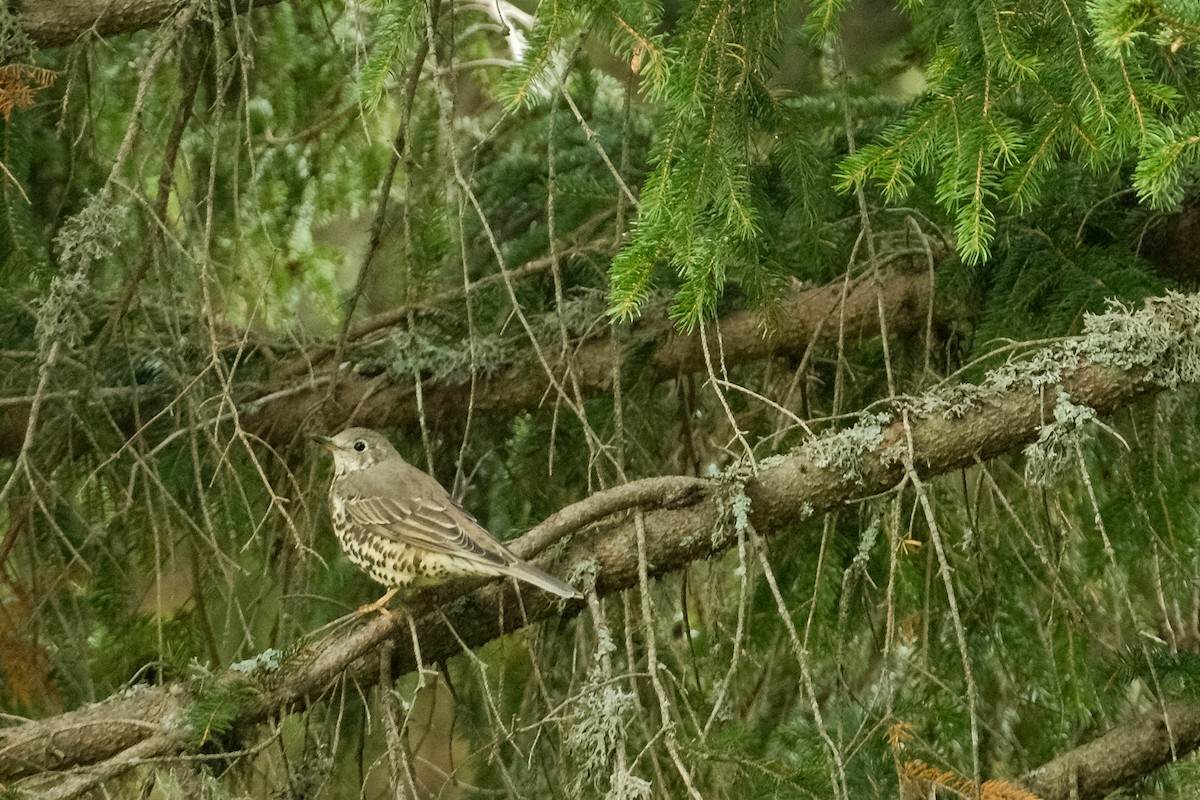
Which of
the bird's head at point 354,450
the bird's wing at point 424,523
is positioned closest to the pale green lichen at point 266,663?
the bird's wing at point 424,523

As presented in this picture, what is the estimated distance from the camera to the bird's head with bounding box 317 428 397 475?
3475 mm

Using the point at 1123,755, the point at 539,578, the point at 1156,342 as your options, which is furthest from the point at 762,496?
the point at 1123,755

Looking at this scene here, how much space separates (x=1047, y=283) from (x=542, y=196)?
1.60 m

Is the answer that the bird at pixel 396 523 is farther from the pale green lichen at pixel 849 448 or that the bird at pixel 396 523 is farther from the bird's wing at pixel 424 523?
the pale green lichen at pixel 849 448

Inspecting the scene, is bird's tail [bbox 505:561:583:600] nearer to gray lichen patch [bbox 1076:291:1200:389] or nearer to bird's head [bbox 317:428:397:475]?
bird's head [bbox 317:428:397:475]

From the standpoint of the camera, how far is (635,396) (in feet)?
11.9

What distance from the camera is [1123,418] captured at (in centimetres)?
326

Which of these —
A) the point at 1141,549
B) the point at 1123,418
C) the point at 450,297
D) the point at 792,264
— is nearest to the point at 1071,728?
the point at 1141,549

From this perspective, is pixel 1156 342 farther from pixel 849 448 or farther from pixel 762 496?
pixel 762 496

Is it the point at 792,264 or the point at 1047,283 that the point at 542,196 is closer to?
the point at 792,264

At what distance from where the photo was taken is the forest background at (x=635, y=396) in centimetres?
231

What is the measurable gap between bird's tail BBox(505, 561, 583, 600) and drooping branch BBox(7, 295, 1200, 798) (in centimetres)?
4

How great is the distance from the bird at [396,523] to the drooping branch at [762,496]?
146 millimetres

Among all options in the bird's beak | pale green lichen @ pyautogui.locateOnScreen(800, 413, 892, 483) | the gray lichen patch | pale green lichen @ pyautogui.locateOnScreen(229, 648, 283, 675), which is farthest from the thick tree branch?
pale green lichen @ pyautogui.locateOnScreen(229, 648, 283, 675)
